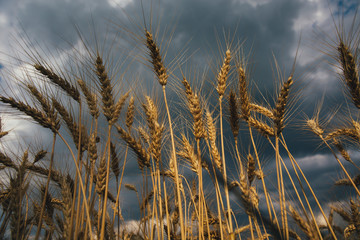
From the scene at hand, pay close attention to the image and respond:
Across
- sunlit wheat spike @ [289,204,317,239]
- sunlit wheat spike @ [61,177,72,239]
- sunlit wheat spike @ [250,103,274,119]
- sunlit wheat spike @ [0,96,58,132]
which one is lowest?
sunlit wheat spike @ [289,204,317,239]

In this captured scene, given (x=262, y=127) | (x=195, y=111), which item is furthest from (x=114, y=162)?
(x=262, y=127)

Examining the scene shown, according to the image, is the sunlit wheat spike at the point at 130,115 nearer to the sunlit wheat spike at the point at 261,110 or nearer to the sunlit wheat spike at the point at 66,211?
the sunlit wheat spike at the point at 66,211

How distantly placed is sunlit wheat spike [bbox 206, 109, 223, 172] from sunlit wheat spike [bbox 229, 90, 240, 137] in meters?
0.31

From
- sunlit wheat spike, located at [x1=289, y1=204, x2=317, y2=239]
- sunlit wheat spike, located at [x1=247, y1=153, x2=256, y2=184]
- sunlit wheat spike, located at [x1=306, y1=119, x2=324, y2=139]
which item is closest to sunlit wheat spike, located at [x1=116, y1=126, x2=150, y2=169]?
sunlit wheat spike, located at [x1=247, y1=153, x2=256, y2=184]

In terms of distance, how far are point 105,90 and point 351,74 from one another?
2.95 meters

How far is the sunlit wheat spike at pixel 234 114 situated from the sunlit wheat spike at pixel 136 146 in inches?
45.4

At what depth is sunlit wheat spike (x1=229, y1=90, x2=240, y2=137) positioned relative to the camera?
119 inches

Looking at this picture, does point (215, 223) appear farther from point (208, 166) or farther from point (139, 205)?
point (139, 205)

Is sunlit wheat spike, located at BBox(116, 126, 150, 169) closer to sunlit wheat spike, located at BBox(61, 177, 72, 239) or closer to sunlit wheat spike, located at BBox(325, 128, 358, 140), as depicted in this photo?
sunlit wheat spike, located at BBox(61, 177, 72, 239)

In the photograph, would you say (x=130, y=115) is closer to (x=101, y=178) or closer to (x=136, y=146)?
(x=136, y=146)

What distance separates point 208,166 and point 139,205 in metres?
1.18

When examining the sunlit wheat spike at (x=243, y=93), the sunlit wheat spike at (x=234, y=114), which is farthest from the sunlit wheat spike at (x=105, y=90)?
the sunlit wheat spike at (x=243, y=93)

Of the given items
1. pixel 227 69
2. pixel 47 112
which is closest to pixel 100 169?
pixel 47 112

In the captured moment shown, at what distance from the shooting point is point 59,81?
8.43 feet
